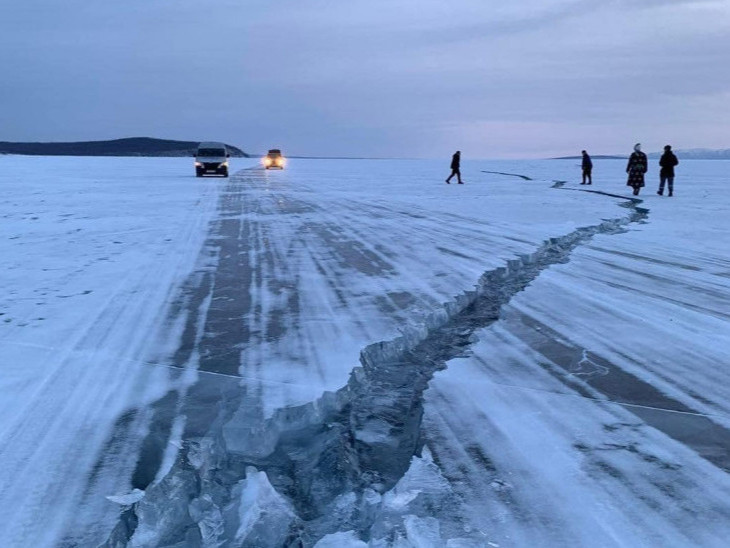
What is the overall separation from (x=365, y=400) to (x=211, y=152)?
35658 millimetres

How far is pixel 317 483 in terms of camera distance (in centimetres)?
317

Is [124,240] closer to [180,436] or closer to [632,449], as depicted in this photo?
[180,436]

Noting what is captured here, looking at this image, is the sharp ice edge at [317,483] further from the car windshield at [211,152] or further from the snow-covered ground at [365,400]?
the car windshield at [211,152]

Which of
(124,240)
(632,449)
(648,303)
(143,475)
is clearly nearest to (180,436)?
(143,475)

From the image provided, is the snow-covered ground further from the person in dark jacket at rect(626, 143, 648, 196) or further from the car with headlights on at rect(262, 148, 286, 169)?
the car with headlights on at rect(262, 148, 286, 169)

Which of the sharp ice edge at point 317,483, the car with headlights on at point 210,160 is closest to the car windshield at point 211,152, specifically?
the car with headlights on at point 210,160

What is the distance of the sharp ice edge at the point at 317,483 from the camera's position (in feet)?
8.76

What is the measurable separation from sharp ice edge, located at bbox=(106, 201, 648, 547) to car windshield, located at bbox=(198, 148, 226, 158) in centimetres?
3499

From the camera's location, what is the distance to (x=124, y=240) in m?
11.5

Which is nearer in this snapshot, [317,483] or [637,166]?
[317,483]

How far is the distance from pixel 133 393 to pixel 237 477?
4.56 ft

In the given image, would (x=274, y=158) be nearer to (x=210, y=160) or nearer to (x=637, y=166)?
(x=210, y=160)

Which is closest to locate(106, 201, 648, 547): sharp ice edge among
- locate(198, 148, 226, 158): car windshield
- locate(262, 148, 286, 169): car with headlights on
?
locate(198, 148, 226, 158): car windshield

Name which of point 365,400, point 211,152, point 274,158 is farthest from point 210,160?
point 365,400
